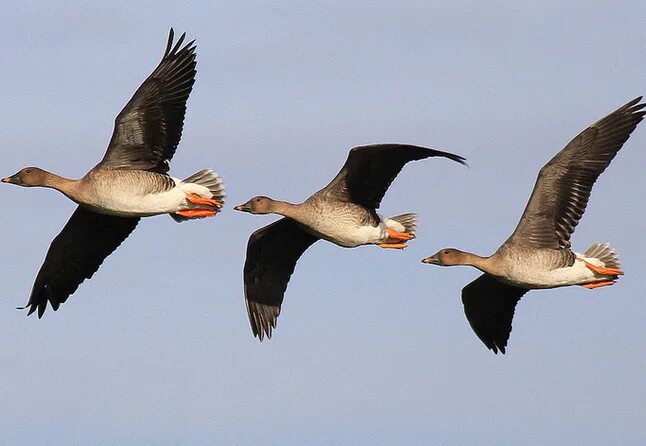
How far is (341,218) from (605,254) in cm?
409

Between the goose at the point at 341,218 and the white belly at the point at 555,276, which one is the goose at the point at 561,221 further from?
the goose at the point at 341,218

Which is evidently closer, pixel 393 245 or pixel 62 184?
pixel 62 184

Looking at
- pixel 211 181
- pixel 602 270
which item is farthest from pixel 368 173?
pixel 602 270

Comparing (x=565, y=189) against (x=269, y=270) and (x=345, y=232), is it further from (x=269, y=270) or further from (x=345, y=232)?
(x=269, y=270)

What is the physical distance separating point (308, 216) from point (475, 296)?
308 centimetres

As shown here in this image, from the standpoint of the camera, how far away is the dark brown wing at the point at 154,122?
23.5 metres

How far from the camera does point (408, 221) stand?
985 inches

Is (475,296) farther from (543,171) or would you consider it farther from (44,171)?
(44,171)

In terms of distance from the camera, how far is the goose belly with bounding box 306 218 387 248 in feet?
77.4

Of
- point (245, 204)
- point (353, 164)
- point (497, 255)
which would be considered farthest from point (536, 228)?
point (245, 204)

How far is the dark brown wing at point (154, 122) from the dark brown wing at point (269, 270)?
8.42ft

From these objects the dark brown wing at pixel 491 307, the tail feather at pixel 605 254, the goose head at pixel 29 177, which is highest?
the goose head at pixel 29 177

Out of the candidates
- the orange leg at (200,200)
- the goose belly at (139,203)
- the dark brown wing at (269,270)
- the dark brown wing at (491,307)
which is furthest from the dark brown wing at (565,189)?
the goose belly at (139,203)

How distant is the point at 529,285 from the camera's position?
23578 mm
